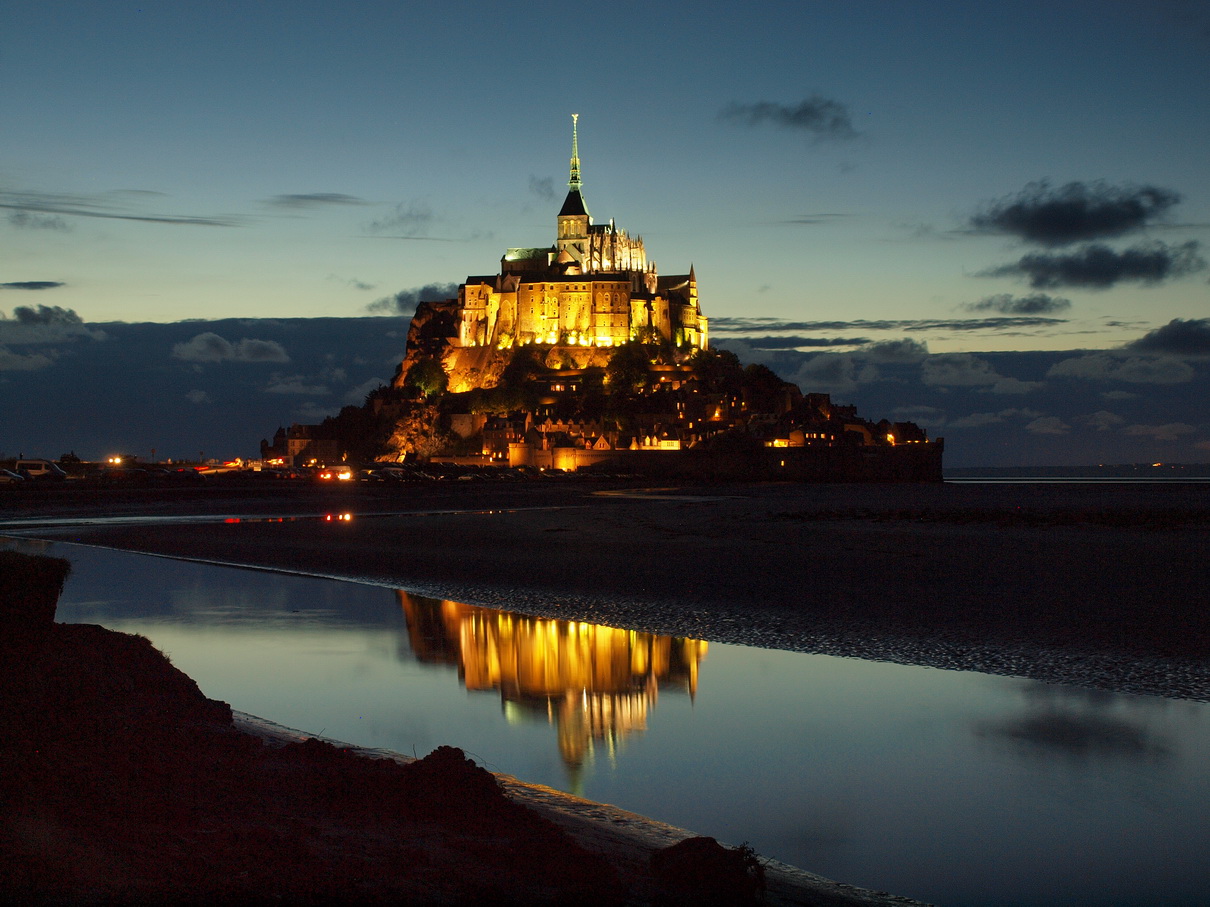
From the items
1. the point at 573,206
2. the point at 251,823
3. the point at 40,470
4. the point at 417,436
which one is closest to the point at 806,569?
the point at 251,823

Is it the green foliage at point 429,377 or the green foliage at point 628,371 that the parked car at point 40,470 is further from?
the green foliage at point 628,371

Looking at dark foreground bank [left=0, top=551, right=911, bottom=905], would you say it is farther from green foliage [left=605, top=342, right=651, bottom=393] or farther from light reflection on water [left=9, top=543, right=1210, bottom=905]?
green foliage [left=605, top=342, right=651, bottom=393]

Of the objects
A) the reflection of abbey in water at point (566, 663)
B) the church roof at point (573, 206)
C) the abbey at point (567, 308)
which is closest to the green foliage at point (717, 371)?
the abbey at point (567, 308)

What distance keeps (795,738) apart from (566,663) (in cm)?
298

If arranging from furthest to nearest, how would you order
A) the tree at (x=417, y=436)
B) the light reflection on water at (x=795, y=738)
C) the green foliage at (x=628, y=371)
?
the green foliage at (x=628, y=371), the tree at (x=417, y=436), the light reflection on water at (x=795, y=738)

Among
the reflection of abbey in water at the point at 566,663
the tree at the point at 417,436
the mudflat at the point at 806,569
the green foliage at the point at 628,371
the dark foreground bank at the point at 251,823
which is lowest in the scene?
the mudflat at the point at 806,569

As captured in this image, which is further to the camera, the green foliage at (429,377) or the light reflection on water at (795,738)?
A: the green foliage at (429,377)

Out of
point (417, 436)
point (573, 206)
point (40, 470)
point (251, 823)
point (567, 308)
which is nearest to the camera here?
point (251, 823)

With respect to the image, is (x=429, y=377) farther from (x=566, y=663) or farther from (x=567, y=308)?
(x=566, y=663)

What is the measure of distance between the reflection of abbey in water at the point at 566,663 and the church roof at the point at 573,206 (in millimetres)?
102115

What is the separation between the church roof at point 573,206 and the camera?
111406 millimetres

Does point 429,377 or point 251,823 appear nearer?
point 251,823

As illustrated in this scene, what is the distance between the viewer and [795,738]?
7.38 m

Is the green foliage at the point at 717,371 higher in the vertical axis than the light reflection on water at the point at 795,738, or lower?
higher
